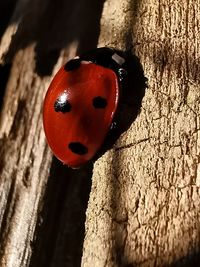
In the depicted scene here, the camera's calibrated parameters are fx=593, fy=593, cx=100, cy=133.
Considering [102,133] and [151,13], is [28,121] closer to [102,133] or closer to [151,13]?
[102,133]

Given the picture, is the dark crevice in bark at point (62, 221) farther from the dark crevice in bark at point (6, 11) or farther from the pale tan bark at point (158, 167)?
the dark crevice in bark at point (6, 11)

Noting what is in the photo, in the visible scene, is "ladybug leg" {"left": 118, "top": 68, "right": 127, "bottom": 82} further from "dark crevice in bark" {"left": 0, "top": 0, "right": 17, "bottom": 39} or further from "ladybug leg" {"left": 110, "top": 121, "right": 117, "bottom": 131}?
"dark crevice in bark" {"left": 0, "top": 0, "right": 17, "bottom": 39}

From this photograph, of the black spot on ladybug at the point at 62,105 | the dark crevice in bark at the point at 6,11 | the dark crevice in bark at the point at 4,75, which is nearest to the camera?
the black spot on ladybug at the point at 62,105

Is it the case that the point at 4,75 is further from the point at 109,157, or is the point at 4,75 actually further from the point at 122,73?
the point at 109,157

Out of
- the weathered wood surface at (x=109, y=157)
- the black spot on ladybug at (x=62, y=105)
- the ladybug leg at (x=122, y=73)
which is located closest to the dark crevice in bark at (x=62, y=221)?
the weathered wood surface at (x=109, y=157)

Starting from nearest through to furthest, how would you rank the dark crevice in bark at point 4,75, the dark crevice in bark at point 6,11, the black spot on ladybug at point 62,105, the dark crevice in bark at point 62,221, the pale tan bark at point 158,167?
the pale tan bark at point 158,167 < the dark crevice in bark at point 62,221 < the black spot on ladybug at point 62,105 < the dark crevice in bark at point 4,75 < the dark crevice in bark at point 6,11

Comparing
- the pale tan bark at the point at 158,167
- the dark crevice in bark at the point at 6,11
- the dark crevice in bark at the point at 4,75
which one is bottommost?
the pale tan bark at the point at 158,167

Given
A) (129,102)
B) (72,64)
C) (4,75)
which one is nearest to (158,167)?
(129,102)

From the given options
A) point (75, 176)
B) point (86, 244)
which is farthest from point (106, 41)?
point (86, 244)
